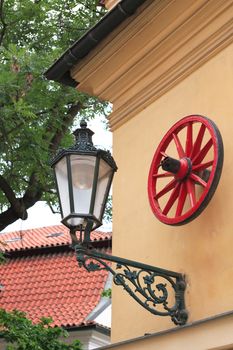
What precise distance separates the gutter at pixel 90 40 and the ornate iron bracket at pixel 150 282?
193 centimetres

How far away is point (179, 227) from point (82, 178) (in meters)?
0.78

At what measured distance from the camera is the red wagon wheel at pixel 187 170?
233 inches

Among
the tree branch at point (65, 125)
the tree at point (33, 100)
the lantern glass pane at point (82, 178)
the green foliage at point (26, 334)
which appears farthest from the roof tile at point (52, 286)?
the lantern glass pane at point (82, 178)

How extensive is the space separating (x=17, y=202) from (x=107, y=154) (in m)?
6.35

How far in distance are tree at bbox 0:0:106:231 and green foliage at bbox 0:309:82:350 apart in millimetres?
2061

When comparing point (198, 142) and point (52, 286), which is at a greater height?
point (52, 286)

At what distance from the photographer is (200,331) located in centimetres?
567

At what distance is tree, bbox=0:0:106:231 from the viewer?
1088 centimetres

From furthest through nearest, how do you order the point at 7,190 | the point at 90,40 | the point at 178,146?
1. the point at 7,190
2. the point at 90,40
3. the point at 178,146

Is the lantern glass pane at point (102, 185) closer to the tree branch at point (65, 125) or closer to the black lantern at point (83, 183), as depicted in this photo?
the black lantern at point (83, 183)

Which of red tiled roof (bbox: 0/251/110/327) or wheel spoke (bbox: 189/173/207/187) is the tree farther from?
wheel spoke (bbox: 189/173/207/187)

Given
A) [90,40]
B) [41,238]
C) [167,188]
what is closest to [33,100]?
[90,40]

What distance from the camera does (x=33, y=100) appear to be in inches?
454

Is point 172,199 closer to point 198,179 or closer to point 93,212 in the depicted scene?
point 198,179
